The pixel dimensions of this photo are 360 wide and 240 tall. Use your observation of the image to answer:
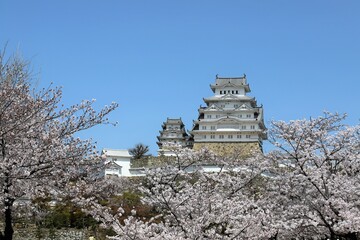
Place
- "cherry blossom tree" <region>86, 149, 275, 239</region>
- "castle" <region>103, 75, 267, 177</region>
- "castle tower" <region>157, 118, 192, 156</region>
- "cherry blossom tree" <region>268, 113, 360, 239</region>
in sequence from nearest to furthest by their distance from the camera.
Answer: "cherry blossom tree" <region>86, 149, 275, 239</region>
"cherry blossom tree" <region>268, 113, 360, 239</region>
"castle" <region>103, 75, 267, 177</region>
"castle tower" <region>157, 118, 192, 156</region>

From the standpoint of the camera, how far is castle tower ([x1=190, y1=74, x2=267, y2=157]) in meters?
43.6

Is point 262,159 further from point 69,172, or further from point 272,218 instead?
point 69,172

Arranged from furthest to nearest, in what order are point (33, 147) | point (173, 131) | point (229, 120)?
point (173, 131) < point (229, 120) < point (33, 147)

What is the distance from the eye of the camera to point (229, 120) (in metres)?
44.6

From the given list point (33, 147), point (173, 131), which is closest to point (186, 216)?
point (33, 147)

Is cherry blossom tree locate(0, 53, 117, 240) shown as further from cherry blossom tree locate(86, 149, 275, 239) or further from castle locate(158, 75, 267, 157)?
castle locate(158, 75, 267, 157)

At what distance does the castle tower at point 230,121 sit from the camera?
4365 centimetres

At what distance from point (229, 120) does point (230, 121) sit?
0.48 feet

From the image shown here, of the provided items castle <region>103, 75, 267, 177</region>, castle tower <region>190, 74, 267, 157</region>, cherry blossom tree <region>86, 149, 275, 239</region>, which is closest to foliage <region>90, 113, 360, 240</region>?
cherry blossom tree <region>86, 149, 275, 239</region>

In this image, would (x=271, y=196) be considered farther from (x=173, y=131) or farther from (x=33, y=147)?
(x=173, y=131)

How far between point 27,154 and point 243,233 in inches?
149

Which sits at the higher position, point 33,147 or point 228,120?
point 228,120

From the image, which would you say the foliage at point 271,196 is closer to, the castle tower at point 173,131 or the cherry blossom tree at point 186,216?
the cherry blossom tree at point 186,216

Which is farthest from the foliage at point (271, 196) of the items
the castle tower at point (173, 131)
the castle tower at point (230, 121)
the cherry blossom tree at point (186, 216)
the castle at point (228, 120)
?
the castle tower at point (173, 131)
